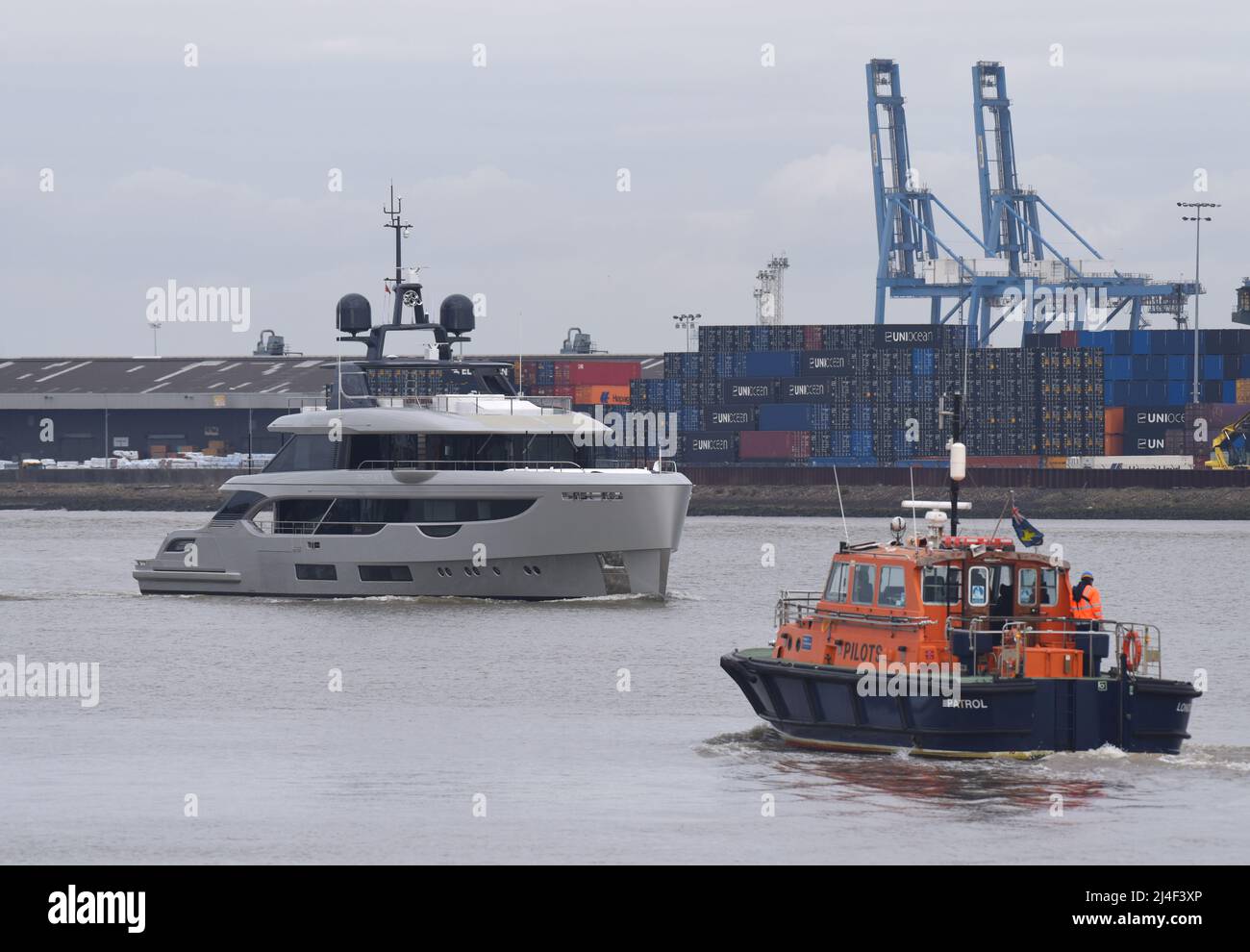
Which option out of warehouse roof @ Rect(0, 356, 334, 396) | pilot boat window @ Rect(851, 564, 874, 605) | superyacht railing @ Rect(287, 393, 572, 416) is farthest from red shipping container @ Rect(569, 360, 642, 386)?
pilot boat window @ Rect(851, 564, 874, 605)

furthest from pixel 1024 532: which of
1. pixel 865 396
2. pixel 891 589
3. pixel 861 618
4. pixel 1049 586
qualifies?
pixel 865 396

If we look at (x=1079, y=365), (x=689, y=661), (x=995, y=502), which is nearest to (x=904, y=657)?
(x=689, y=661)

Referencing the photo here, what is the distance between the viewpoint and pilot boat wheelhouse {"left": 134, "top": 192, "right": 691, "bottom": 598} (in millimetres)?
47219

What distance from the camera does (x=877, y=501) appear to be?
109 meters

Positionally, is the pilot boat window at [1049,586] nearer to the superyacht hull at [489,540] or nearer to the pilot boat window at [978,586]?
the pilot boat window at [978,586]

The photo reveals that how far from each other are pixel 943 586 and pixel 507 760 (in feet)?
22.2

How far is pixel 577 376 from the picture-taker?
14062 centimetres

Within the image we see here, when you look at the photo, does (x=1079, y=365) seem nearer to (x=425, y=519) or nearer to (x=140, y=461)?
(x=140, y=461)

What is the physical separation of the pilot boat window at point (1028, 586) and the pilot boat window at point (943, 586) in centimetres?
87

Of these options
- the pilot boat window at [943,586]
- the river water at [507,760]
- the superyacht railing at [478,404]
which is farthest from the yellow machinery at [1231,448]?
the pilot boat window at [943,586]

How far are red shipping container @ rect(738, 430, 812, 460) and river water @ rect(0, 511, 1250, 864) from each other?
2797 inches

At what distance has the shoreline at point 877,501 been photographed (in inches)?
4090

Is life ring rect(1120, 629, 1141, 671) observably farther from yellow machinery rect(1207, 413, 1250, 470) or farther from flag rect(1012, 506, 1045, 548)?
yellow machinery rect(1207, 413, 1250, 470)

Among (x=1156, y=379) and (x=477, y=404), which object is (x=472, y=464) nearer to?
(x=477, y=404)
